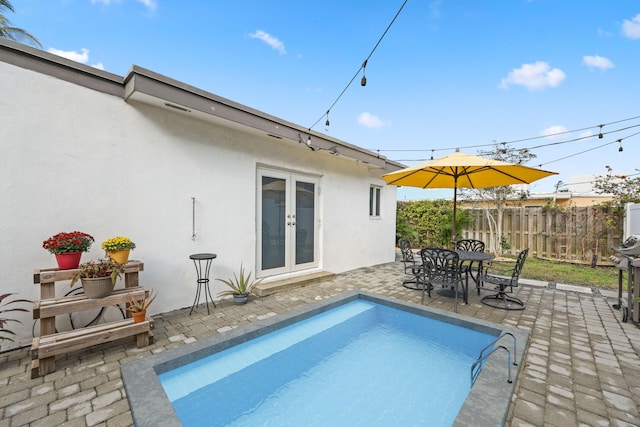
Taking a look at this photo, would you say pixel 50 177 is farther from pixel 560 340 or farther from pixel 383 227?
pixel 383 227

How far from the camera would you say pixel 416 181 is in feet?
18.7

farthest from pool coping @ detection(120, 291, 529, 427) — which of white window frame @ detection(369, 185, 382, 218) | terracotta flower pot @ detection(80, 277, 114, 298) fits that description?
white window frame @ detection(369, 185, 382, 218)

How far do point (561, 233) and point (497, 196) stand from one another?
215cm

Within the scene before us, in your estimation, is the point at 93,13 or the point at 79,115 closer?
the point at 79,115

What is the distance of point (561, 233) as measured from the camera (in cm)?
873

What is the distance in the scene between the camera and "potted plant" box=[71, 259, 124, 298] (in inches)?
109

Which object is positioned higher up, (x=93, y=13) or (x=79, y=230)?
(x=93, y=13)

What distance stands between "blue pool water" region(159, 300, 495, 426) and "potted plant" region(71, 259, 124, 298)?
3.70 ft

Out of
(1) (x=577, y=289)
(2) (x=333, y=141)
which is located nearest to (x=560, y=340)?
(1) (x=577, y=289)

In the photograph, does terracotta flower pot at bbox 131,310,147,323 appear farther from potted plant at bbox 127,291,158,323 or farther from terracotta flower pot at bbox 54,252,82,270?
terracotta flower pot at bbox 54,252,82,270

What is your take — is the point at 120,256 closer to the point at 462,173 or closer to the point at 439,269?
the point at 439,269

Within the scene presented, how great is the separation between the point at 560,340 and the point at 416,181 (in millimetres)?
3408

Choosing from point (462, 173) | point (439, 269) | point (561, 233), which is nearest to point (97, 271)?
point (439, 269)

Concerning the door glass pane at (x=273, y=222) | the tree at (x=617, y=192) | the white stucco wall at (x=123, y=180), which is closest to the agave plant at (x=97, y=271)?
the white stucco wall at (x=123, y=180)
